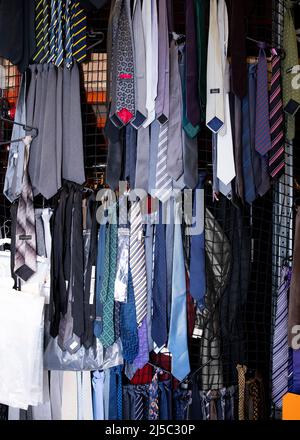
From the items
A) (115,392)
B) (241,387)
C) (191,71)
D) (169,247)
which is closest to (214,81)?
(191,71)

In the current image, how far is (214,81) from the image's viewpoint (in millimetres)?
3246

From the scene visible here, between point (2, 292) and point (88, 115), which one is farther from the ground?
point (88, 115)

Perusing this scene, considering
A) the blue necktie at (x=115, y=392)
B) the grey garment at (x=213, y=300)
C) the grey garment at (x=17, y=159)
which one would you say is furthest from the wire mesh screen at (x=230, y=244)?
the blue necktie at (x=115, y=392)

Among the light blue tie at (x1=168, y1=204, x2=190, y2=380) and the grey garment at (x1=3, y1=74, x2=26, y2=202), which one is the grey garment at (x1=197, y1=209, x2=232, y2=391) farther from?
the grey garment at (x1=3, y1=74, x2=26, y2=202)

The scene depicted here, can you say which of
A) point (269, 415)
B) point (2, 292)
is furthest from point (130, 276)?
point (269, 415)

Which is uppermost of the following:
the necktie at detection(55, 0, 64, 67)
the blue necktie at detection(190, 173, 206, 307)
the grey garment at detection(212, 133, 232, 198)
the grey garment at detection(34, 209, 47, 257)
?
the necktie at detection(55, 0, 64, 67)

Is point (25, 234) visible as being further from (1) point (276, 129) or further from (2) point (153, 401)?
(1) point (276, 129)

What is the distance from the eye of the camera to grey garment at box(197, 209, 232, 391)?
132 inches

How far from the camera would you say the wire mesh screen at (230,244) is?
11.1 feet

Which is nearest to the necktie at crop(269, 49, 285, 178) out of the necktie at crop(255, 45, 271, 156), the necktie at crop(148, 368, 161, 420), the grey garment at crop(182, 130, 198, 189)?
the necktie at crop(255, 45, 271, 156)

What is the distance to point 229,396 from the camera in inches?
136

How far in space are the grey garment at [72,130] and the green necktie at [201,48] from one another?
2.17 feet

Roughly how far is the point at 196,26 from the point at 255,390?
2.01 m

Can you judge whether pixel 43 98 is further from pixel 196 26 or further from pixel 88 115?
pixel 196 26
